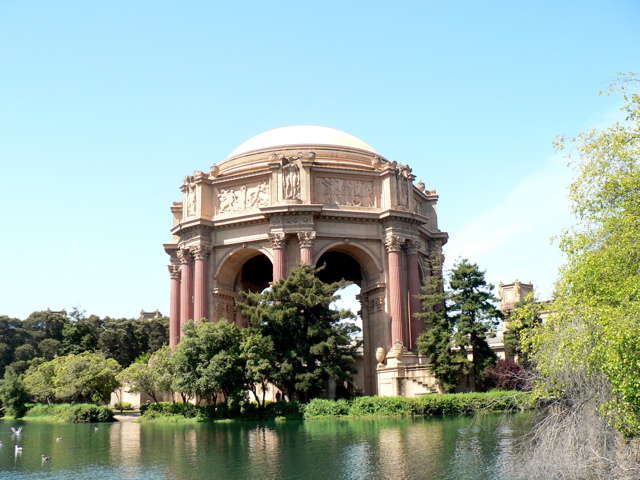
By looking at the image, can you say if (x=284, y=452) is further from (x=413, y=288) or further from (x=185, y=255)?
(x=185, y=255)

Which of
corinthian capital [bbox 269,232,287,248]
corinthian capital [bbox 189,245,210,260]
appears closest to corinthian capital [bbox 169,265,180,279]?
corinthian capital [bbox 189,245,210,260]

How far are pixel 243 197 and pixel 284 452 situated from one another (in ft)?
88.1

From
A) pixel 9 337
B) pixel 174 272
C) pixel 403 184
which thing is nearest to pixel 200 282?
pixel 174 272

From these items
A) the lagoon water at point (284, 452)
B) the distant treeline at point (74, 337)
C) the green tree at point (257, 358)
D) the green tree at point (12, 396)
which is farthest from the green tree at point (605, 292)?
the distant treeline at point (74, 337)

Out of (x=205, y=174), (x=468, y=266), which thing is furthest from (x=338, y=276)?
(x=468, y=266)

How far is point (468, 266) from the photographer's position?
35562 mm

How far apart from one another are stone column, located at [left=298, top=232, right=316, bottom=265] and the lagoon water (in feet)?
46.0

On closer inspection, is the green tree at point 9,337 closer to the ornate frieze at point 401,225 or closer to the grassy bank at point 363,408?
the grassy bank at point 363,408

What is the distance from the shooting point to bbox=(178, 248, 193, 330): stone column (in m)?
43.0

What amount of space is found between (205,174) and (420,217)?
15.2 meters

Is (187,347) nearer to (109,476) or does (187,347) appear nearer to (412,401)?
(412,401)

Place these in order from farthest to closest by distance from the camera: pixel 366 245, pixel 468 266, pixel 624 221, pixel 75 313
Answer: pixel 75 313
pixel 366 245
pixel 468 266
pixel 624 221

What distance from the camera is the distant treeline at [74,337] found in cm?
6312

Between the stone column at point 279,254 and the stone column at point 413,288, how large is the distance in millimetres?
8522
